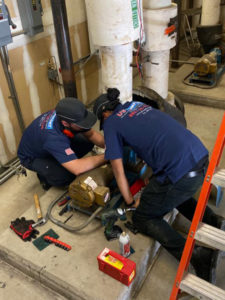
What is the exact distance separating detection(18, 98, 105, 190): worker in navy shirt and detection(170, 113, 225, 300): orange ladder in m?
0.90

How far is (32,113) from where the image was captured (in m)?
3.12

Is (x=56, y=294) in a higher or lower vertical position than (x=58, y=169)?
lower

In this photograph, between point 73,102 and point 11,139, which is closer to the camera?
point 73,102

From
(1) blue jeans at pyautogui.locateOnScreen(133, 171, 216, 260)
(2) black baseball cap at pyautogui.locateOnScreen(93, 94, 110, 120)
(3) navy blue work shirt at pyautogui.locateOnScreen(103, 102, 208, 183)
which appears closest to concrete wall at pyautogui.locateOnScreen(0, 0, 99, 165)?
(2) black baseball cap at pyautogui.locateOnScreen(93, 94, 110, 120)

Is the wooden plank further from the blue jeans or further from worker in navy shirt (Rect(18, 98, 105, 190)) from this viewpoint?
worker in navy shirt (Rect(18, 98, 105, 190))

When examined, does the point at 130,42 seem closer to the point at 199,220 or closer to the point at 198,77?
the point at 199,220

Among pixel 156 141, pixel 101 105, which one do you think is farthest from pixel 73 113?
pixel 156 141

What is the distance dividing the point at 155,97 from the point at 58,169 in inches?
48.8

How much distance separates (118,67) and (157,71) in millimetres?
877

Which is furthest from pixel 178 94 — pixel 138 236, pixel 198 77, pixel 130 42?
pixel 138 236

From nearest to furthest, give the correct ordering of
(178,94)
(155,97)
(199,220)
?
(199,220) → (155,97) → (178,94)

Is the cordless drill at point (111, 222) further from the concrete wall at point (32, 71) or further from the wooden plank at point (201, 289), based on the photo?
the concrete wall at point (32, 71)

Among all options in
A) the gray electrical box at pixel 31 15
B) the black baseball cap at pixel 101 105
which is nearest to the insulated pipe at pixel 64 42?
the gray electrical box at pixel 31 15

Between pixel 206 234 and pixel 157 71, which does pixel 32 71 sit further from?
pixel 206 234
